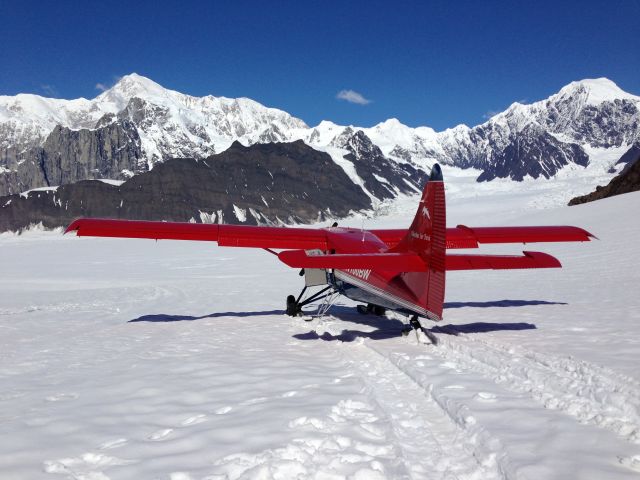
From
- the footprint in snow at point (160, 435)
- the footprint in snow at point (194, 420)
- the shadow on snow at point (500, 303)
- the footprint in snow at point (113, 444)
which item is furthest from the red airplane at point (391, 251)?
the footprint in snow at point (113, 444)

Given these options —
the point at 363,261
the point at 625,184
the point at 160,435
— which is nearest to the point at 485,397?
the point at 160,435

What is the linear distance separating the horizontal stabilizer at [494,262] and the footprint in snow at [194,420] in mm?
5594

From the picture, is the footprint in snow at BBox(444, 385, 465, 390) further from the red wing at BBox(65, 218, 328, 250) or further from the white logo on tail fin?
the red wing at BBox(65, 218, 328, 250)

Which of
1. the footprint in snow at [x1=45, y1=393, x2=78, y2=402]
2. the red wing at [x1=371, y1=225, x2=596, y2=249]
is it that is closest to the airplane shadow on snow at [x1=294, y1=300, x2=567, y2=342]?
the red wing at [x1=371, y1=225, x2=596, y2=249]

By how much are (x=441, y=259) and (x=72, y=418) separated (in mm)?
6064

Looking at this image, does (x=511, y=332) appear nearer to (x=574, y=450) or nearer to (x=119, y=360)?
(x=574, y=450)

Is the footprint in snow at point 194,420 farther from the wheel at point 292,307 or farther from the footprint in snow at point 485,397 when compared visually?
the wheel at point 292,307

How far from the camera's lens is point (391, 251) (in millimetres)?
11016

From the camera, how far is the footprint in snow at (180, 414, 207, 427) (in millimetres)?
5205

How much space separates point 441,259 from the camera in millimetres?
8531

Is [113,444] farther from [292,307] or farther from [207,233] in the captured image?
[207,233]

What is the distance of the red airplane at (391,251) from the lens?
343 inches

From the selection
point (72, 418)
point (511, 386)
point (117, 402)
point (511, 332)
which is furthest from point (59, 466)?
point (511, 332)

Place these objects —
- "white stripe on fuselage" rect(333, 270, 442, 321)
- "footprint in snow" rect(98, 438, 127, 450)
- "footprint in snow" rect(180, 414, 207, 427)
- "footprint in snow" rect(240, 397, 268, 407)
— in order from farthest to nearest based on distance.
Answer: "white stripe on fuselage" rect(333, 270, 442, 321), "footprint in snow" rect(240, 397, 268, 407), "footprint in snow" rect(180, 414, 207, 427), "footprint in snow" rect(98, 438, 127, 450)
